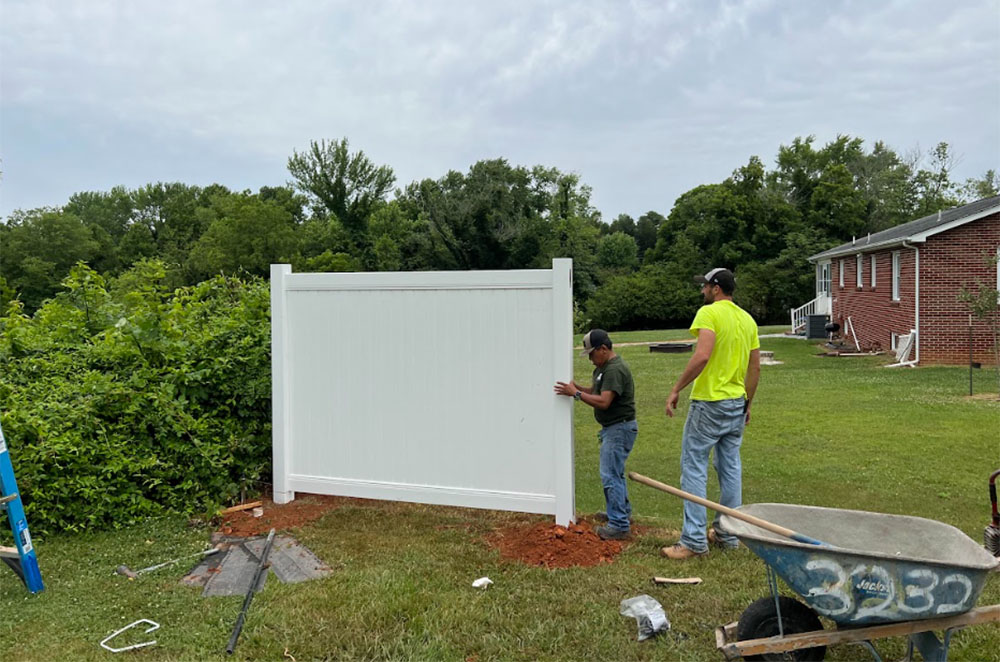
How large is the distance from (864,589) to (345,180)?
2063 inches

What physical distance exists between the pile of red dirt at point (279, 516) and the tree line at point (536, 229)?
121ft

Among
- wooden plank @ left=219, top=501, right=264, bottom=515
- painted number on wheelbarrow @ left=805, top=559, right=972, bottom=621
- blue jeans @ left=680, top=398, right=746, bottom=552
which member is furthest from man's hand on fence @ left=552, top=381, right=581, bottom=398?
wooden plank @ left=219, top=501, right=264, bottom=515

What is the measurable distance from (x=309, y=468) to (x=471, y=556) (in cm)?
177

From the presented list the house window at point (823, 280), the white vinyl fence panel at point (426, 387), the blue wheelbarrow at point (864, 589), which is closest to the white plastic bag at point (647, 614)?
the blue wheelbarrow at point (864, 589)

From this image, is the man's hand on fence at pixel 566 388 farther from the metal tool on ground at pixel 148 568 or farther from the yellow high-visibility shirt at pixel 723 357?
the metal tool on ground at pixel 148 568

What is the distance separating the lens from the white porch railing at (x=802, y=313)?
94.1 ft

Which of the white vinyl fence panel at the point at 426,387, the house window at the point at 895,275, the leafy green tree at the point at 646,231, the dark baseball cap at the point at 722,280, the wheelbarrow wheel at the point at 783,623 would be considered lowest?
the wheelbarrow wheel at the point at 783,623

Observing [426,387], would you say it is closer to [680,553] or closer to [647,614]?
[680,553]

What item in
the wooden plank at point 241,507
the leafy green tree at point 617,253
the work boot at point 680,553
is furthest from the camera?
the leafy green tree at point 617,253

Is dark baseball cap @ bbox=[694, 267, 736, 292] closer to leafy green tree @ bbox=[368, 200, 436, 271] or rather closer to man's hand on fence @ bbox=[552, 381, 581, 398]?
man's hand on fence @ bbox=[552, 381, 581, 398]

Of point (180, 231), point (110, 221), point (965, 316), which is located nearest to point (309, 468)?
point (965, 316)

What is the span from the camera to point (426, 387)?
210 inches

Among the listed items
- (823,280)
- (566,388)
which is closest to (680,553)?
(566,388)

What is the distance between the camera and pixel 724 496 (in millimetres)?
4820
